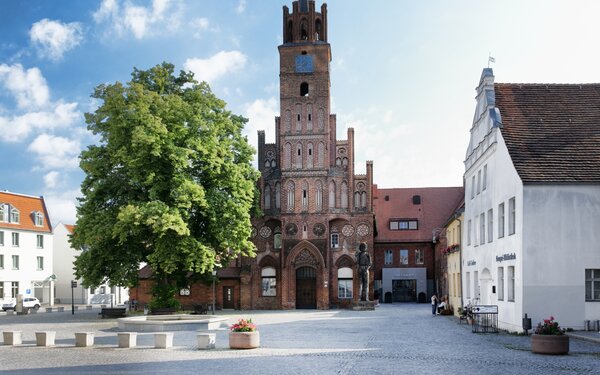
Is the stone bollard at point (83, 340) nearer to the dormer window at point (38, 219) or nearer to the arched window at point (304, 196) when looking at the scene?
the arched window at point (304, 196)

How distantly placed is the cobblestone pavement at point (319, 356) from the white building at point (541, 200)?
1886 mm

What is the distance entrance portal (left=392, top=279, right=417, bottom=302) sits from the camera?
70312 mm

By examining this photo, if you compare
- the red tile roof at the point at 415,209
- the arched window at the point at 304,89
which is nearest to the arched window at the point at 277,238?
the arched window at the point at 304,89

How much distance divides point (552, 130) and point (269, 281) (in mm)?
31097

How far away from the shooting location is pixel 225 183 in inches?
1687

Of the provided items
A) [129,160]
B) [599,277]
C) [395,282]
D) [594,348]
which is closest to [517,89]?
[599,277]

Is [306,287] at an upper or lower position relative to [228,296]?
upper

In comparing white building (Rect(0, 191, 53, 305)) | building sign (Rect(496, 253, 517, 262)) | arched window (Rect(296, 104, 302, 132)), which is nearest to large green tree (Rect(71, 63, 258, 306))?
arched window (Rect(296, 104, 302, 132))

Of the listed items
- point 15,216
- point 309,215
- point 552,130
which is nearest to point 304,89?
point 309,215

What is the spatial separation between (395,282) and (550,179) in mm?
43867

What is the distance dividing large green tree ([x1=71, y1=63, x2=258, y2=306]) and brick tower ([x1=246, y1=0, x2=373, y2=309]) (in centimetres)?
A: 1270

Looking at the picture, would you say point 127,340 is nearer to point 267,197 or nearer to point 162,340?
point 162,340

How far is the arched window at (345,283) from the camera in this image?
5644cm

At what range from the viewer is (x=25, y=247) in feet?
228
